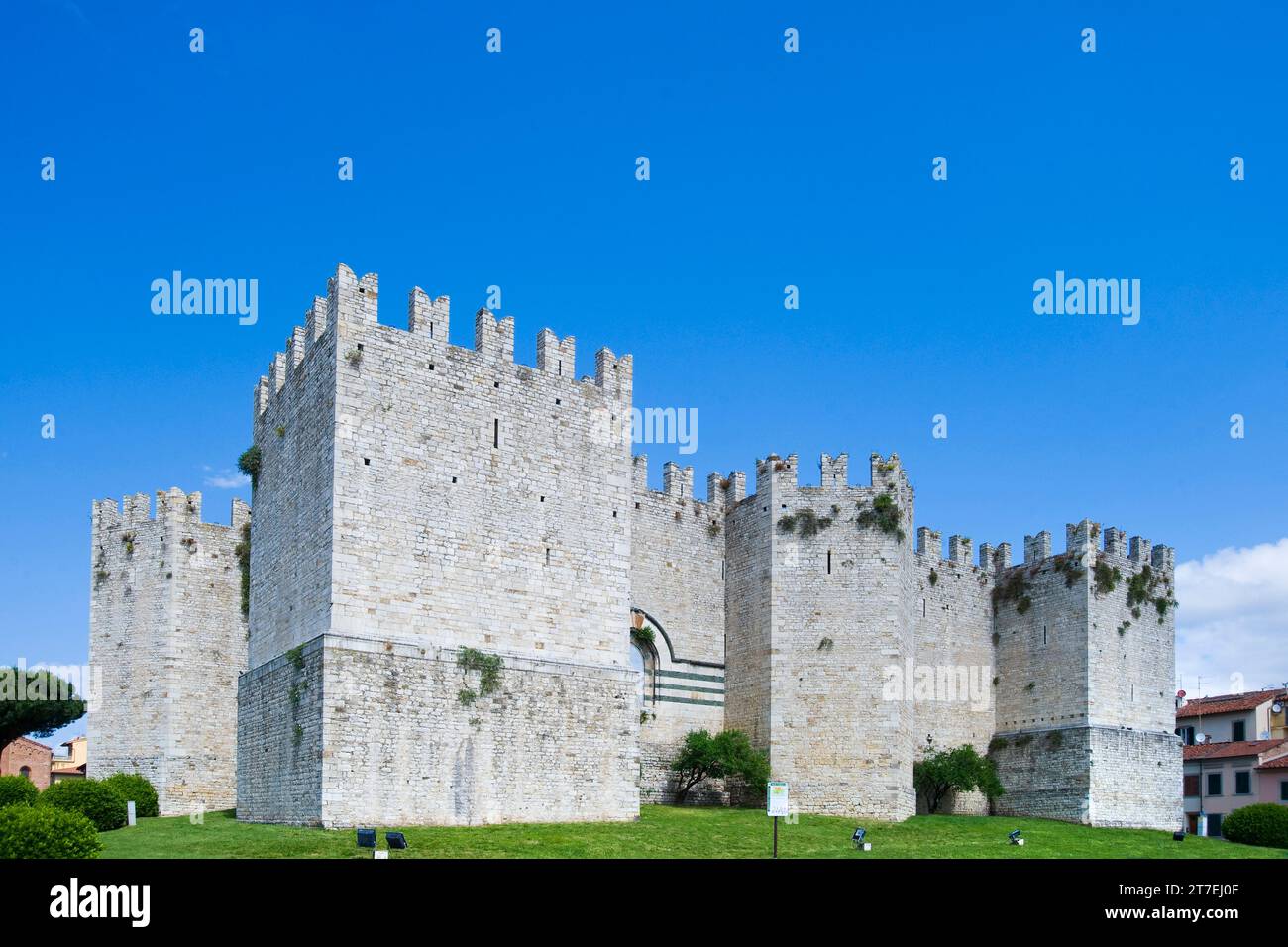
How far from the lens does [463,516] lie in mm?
28469

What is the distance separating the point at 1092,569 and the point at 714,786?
15.4 m

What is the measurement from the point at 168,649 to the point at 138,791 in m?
4.44

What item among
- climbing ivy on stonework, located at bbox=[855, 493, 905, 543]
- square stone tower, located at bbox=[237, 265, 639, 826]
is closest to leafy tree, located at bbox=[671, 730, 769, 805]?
square stone tower, located at bbox=[237, 265, 639, 826]

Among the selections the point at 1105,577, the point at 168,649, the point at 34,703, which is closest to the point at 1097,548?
the point at 1105,577

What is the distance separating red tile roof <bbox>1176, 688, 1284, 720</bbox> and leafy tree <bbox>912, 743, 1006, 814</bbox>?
24387mm

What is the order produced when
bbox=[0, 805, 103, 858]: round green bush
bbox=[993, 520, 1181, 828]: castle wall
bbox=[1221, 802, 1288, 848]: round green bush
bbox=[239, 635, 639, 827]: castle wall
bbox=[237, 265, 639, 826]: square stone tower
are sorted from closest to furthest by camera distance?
bbox=[0, 805, 103, 858]: round green bush → bbox=[239, 635, 639, 827]: castle wall → bbox=[237, 265, 639, 826]: square stone tower → bbox=[1221, 802, 1288, 848]: round green bush → bbox=[993, 520, 1181, 828]: castle wall

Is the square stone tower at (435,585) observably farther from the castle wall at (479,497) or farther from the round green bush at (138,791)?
the round green bush at (138,791)

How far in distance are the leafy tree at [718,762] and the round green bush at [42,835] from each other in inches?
716

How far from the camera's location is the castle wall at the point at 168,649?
37.1 meters

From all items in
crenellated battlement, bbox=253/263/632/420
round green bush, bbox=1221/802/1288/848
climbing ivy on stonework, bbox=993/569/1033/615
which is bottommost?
round green bush, bbox=1221/802/1288/848

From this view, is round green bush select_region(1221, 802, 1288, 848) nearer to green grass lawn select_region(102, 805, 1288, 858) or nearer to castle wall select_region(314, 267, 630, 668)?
green grass lawn select_region(102, 805, 1288, 858)

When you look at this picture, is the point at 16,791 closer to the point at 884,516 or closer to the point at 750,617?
the point at 750,617

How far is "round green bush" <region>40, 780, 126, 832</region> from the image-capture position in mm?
31719
